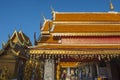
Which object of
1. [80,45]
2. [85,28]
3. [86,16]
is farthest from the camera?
[86,16]

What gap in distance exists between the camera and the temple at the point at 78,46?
12477 mm

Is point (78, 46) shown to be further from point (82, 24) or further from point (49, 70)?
point (82, 24)

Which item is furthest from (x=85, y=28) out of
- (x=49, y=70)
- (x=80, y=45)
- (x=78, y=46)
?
(x=49, y=70)

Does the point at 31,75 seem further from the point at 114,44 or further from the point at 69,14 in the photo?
the point at 114,44

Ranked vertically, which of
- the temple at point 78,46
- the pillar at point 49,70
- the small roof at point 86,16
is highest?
the small roof at point 86,16

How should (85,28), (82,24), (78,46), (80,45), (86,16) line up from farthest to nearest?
(86,16) < (82,24) < (85,28) < (80,45) < (78,46)

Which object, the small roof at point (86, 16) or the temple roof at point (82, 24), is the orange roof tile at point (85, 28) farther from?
the small roof at point (86, 16)

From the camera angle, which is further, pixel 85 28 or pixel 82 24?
pixel 82 24

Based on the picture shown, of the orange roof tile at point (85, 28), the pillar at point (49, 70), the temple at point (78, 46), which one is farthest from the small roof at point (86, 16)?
the pillar at point (49, 70)

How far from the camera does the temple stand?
491 inches

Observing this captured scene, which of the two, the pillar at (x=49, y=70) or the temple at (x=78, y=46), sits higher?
the temple at (x=78, y=46)

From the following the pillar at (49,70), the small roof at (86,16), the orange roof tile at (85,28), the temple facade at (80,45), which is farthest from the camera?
the small roof at (86,16)

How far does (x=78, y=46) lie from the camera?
1377cm

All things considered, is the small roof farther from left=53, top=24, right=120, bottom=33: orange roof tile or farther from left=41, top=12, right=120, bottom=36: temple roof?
left=53, top=24, right=120, bottom=33: orange roof tile
